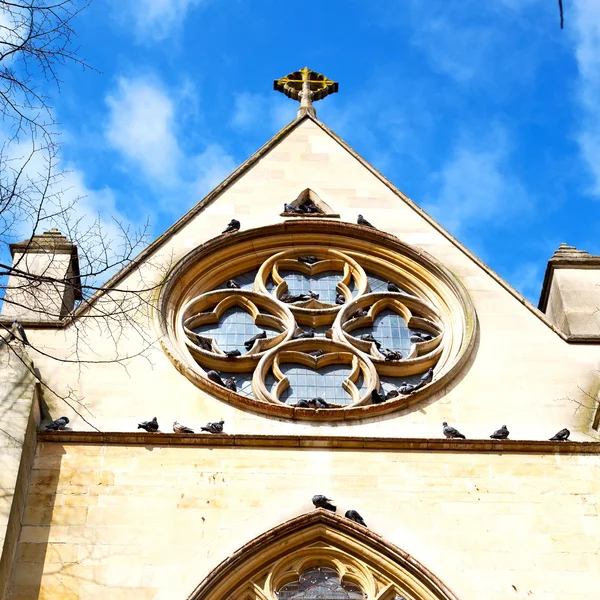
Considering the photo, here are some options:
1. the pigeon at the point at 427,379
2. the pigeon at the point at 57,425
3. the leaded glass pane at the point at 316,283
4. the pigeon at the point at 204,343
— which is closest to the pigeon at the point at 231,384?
the pigeon at the point at 204,343

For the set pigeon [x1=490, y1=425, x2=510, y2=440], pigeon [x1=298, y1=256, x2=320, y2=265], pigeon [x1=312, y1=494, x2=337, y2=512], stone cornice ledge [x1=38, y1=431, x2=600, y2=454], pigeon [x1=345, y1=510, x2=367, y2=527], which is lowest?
pigeon [x1=345, y1=510, x2=367, y2=527]

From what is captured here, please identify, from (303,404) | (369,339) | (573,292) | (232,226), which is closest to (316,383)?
(369,339)

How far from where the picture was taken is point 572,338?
661 inches

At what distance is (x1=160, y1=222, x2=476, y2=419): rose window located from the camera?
53.0ft

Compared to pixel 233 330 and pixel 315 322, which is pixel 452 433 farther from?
pixel 233 330

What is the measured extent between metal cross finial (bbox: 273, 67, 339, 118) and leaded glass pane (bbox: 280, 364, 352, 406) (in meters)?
7.74

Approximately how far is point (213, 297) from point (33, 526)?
4.81 m

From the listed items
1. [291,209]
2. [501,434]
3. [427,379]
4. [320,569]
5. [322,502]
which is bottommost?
[320,569]

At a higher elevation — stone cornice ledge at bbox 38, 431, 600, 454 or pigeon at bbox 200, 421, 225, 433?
pigeon at bbox 200, 421, 225, 433

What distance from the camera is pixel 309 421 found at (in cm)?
1528

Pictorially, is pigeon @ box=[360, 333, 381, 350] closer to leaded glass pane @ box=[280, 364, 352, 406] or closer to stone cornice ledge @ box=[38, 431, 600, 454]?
leaded glass pane @ box=[280, 364, 352, 406]

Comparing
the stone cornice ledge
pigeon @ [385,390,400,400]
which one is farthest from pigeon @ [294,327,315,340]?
the stone cornice ledge

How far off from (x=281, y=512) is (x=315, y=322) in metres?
3.83

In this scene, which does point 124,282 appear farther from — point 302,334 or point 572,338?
point 572,338
